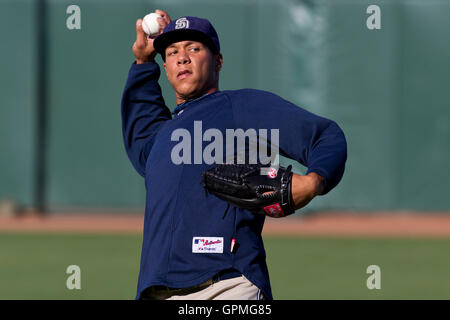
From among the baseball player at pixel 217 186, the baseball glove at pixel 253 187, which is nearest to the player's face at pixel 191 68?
the baseball player at pixel 217 186

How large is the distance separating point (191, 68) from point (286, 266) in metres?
6.21

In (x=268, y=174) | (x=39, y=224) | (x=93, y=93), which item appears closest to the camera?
(x=268, y=174)

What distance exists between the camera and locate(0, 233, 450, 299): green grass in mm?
7605

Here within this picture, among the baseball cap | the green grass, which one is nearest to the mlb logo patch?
the baseball cap

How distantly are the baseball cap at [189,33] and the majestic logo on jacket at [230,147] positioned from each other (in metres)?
0.47

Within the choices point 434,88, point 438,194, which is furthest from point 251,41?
point 438,194

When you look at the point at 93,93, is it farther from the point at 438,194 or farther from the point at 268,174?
the point at 268,174

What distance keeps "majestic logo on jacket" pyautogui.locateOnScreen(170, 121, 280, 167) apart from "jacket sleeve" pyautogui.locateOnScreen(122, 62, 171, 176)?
22.2 inches

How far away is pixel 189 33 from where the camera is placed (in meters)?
3.33

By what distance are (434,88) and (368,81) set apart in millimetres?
1252

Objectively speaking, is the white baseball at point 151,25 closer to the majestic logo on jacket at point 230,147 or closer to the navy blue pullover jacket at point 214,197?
the navy blue pullover jacket at point 214,197

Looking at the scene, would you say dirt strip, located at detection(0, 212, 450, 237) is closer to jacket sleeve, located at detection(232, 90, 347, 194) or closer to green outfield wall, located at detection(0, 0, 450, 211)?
green outfield wall, located at detection(0, 0, 450, 211)

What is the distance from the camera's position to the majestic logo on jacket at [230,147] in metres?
3.03

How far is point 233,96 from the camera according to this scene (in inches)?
124
